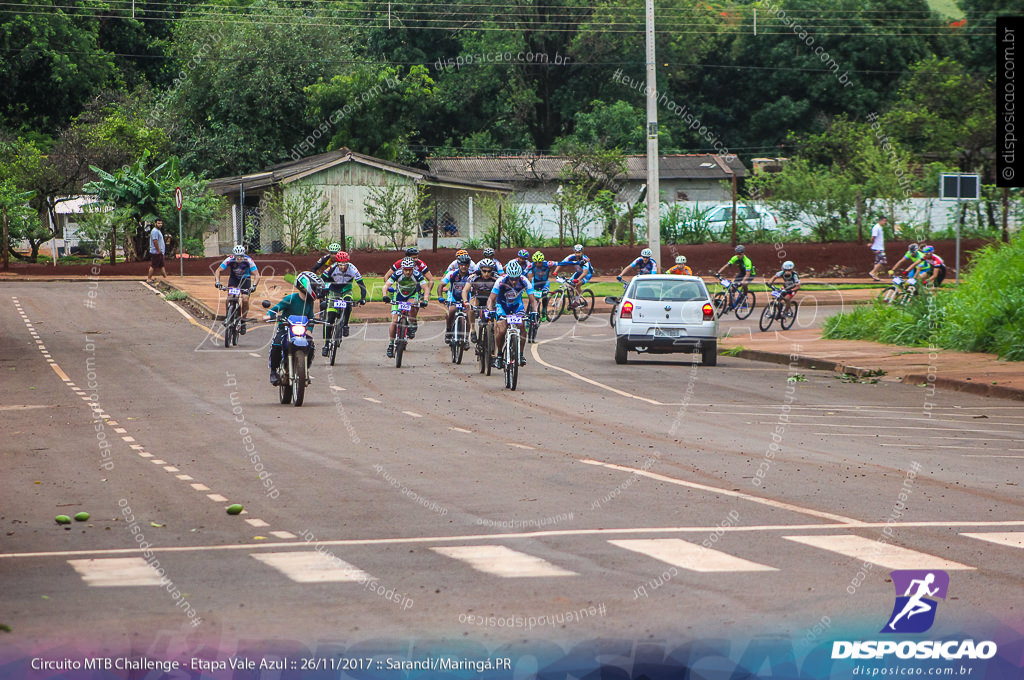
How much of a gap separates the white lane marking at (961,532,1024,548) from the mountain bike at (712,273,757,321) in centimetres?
2424

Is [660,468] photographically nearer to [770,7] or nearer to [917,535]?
[917,535]

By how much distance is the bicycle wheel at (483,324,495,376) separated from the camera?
21.2 metres

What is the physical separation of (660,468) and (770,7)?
204 ft

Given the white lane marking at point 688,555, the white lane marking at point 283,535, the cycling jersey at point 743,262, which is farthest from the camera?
the cycling jersey at point 743,262

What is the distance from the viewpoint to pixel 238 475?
471 inches

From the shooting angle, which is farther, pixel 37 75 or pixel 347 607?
pixel 37 75

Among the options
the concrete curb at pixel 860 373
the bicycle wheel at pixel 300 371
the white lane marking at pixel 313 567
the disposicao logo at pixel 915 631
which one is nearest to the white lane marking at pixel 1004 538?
the disposicao logo at pixel 915 631

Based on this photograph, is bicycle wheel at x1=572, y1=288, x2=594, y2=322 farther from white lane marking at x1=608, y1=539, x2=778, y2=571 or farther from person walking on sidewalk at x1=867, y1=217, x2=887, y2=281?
white lane marking at x1=608, y1=539, x2=778, y2=571

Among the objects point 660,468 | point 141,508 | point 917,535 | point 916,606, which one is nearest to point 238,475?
point 141,508

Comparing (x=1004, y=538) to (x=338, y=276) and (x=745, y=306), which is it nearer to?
(x=338, y=276)

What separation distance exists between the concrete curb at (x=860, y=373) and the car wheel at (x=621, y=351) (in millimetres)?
2905

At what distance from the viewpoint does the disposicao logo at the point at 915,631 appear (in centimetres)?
607

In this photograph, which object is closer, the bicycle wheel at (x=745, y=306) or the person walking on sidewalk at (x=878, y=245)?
the bicycle wheel at (x=745, y=306)

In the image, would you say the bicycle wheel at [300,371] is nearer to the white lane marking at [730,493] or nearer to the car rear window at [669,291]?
the white lane marking at [730,493]
